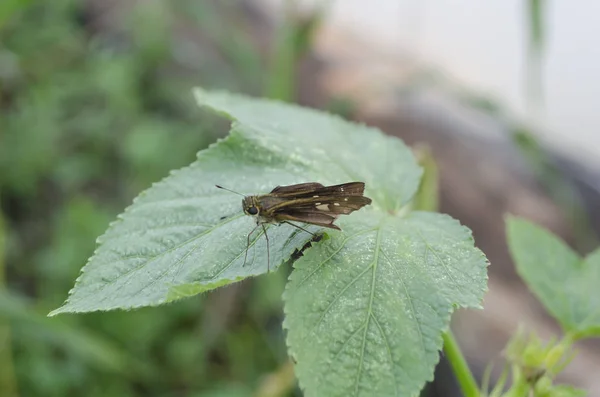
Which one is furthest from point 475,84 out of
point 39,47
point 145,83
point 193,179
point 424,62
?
point 193,179

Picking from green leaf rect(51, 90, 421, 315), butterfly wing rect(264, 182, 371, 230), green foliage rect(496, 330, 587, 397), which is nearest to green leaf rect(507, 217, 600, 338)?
green foliage rect(496, 330, 587, 397)

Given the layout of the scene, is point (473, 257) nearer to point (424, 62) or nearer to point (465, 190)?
point (465, 190)

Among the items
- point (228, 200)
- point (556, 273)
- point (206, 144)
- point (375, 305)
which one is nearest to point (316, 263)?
point (375, 305)

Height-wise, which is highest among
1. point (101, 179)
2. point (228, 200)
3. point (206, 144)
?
point (228, 200)

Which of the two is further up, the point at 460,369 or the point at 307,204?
the point at 307,204

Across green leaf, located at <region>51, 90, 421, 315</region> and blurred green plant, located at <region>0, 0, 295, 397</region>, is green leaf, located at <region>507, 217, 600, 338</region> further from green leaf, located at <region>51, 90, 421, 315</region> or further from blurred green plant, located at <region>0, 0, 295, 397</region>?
blurred green plant, located at <region>0, 0, 295, 397</region>

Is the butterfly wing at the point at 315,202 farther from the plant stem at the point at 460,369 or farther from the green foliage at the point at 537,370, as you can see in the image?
the green foliage at the point at 537,370

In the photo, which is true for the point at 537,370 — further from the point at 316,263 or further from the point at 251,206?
the point at 251,206
